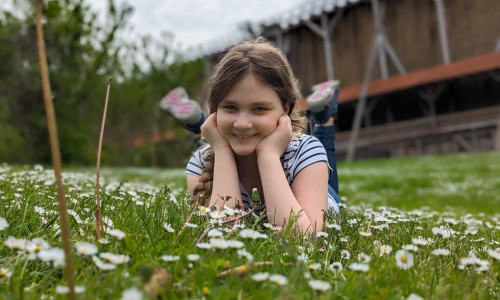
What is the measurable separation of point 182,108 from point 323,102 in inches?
49.0

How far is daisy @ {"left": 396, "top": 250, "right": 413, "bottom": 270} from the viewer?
1529 millimetres

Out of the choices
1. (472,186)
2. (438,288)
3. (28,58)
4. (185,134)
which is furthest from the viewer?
(185,134)

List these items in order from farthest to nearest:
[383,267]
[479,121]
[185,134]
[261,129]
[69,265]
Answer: [185,134] < [479,121] < [261,129] < [383,267] < [69,265]

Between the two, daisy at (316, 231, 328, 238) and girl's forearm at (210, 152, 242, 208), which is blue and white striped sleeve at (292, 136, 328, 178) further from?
daisy at (316, 231, 328, 238)

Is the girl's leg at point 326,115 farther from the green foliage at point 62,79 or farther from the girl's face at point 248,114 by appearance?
the green foliage at point 62,79

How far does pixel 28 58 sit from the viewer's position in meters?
15.4

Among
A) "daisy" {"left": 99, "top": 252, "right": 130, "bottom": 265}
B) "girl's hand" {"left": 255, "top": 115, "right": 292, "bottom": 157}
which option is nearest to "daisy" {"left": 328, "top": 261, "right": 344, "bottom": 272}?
"daisy" {"left": 99, "top": 252, "right": 130, "bottom": 265}

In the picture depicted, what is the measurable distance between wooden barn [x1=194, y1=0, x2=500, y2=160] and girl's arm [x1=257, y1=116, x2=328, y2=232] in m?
17.7

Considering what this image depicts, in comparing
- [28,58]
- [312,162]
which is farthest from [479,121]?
[312,162]

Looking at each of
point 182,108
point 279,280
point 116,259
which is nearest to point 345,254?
point 279,280

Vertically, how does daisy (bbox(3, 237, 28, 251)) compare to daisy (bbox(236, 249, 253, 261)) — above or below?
above

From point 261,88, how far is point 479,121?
1956 cm

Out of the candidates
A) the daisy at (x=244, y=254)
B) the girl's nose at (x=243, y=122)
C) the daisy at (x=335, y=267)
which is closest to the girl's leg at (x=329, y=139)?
the girl's nose at (x=243, y=122)

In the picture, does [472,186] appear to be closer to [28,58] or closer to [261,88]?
[261,88]
